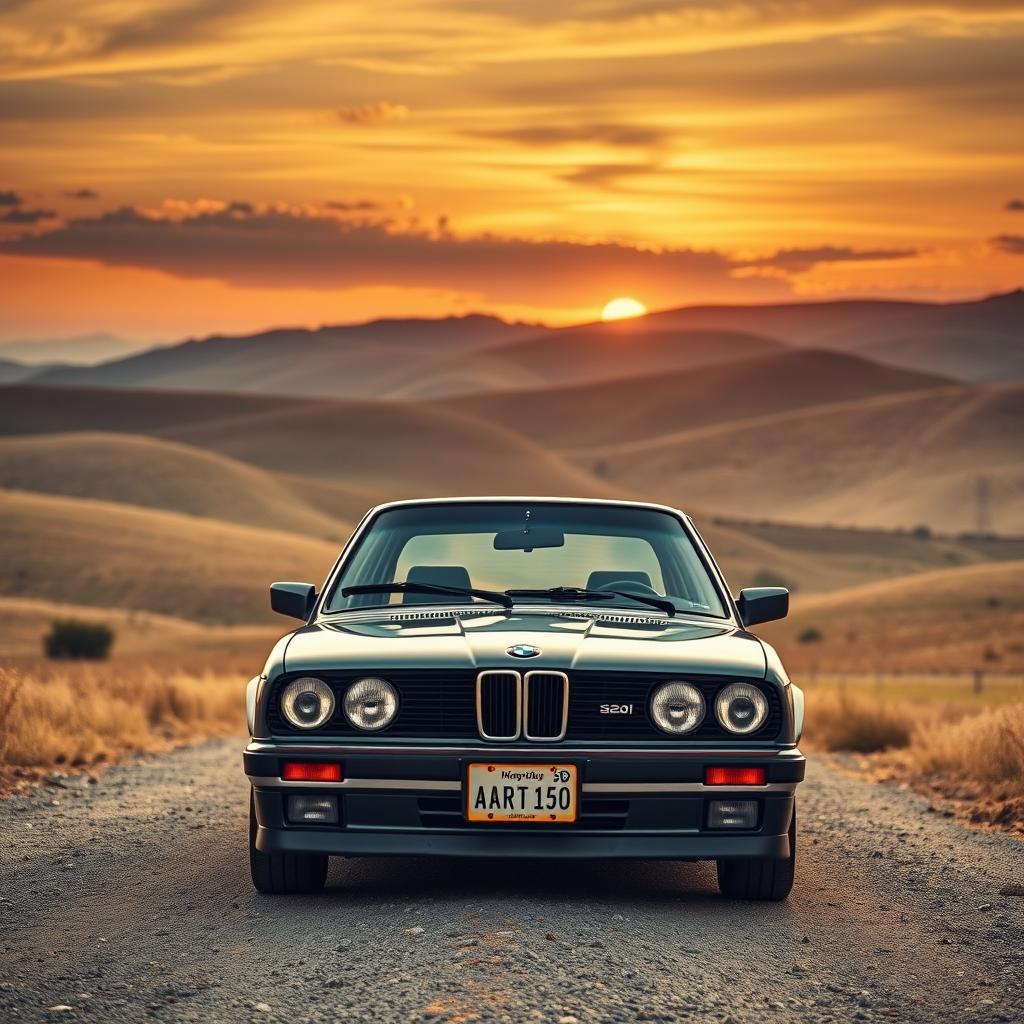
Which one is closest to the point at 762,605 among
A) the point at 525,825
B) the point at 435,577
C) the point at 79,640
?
the point at 435,577

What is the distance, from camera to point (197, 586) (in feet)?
253

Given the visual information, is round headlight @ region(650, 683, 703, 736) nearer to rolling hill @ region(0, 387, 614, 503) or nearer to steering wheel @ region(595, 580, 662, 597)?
steering wheel @ region(595, 580, 662, 597)

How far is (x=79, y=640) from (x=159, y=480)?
7579cm

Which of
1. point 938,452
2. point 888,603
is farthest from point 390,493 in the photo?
point 888,603

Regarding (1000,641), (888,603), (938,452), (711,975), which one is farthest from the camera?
(938,452)

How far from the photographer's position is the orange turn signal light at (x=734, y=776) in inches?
251

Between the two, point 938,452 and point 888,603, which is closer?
point 888,603

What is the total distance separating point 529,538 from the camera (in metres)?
7.80

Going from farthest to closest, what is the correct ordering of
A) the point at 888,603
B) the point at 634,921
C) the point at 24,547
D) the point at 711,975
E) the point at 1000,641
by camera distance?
the point at 24,547 < the point at 888,603 < the point at 1000,641 < the point at 634,921 < the point at 711,975

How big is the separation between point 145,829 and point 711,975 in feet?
15.9

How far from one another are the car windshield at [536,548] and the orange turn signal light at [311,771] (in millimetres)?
1277

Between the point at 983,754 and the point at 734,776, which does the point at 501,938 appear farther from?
the point at 983,754

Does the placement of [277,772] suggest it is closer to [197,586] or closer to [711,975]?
[711,975]

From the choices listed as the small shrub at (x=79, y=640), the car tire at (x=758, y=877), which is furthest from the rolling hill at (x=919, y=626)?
the car tire at (x=758, y=877)
